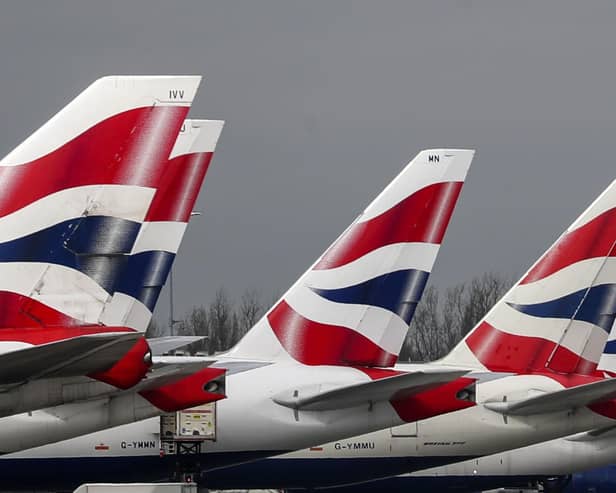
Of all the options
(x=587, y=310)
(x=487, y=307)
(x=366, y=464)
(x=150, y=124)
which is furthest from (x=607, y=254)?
(x=487, y=307)

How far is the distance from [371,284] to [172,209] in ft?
22.0

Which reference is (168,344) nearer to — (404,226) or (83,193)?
(404,226)

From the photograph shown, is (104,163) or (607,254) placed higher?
(607,254)

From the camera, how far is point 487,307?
345 feet

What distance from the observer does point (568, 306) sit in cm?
3459

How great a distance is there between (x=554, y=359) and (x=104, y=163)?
59.6 ft

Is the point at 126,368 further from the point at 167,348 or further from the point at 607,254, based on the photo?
the point at 607,254

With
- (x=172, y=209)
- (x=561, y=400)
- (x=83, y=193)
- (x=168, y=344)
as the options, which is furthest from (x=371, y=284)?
(x=83, y=193)

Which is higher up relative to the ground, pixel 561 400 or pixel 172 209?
pixel 172 209

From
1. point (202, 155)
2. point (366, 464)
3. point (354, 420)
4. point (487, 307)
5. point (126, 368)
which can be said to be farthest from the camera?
point (487, 307)

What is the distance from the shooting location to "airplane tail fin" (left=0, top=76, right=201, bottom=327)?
59.3ft

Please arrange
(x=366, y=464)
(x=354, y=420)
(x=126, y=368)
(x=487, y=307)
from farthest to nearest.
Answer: (x=487, y=307), (x=366, y=464), (x=354, y=420), (x=126, y=368)

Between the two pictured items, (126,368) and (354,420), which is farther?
(354,420)

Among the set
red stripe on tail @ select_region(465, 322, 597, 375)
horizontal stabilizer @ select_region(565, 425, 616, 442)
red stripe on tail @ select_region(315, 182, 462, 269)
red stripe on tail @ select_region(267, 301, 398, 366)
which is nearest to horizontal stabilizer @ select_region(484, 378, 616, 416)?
red stripe on tail @ select_region(465, 322, 597, 375)
